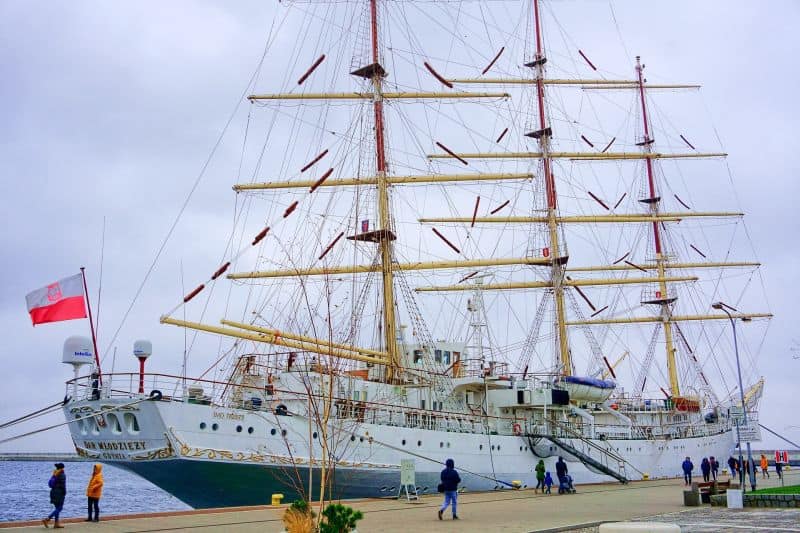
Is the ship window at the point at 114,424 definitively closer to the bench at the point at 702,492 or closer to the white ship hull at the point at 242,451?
the white ship hull at the point at 242,451

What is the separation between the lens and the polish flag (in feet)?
64.7

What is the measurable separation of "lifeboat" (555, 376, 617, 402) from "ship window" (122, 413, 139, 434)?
22.1 meters

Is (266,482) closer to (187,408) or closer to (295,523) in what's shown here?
(187,408)

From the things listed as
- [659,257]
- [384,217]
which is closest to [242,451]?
[384,217]

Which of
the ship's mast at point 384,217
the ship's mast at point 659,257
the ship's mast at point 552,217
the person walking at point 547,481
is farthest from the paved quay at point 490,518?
the ship's mast at point 659,257

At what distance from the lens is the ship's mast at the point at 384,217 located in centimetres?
3397

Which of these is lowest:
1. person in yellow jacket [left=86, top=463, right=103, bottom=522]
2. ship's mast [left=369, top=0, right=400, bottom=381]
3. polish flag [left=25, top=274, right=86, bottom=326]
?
person in yellow jacket [left=86, top=463, right=103, bottom=522]

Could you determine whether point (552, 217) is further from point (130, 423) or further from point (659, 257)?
point (130, 423)

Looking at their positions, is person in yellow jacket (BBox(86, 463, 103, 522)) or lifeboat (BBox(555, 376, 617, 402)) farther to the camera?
lifeboat (BBox(555, 376, 617, 402))

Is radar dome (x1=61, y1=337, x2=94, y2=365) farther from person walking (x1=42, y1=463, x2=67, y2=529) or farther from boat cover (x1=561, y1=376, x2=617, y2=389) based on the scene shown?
boat cover (x1=561, y1=376, x2=617, y2=389)

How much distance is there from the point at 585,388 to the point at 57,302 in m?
26.6

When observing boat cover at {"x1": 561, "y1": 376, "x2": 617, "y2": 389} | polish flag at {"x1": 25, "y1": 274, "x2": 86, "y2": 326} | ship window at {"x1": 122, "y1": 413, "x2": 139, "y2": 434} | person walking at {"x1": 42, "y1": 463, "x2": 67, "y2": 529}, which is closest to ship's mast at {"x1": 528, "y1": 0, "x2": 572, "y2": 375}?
boat cover at {"x1": 561, "y1": 376, "x2": 617, "y2": 389}

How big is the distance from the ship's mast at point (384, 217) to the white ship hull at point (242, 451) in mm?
5756

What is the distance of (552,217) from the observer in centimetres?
5169
